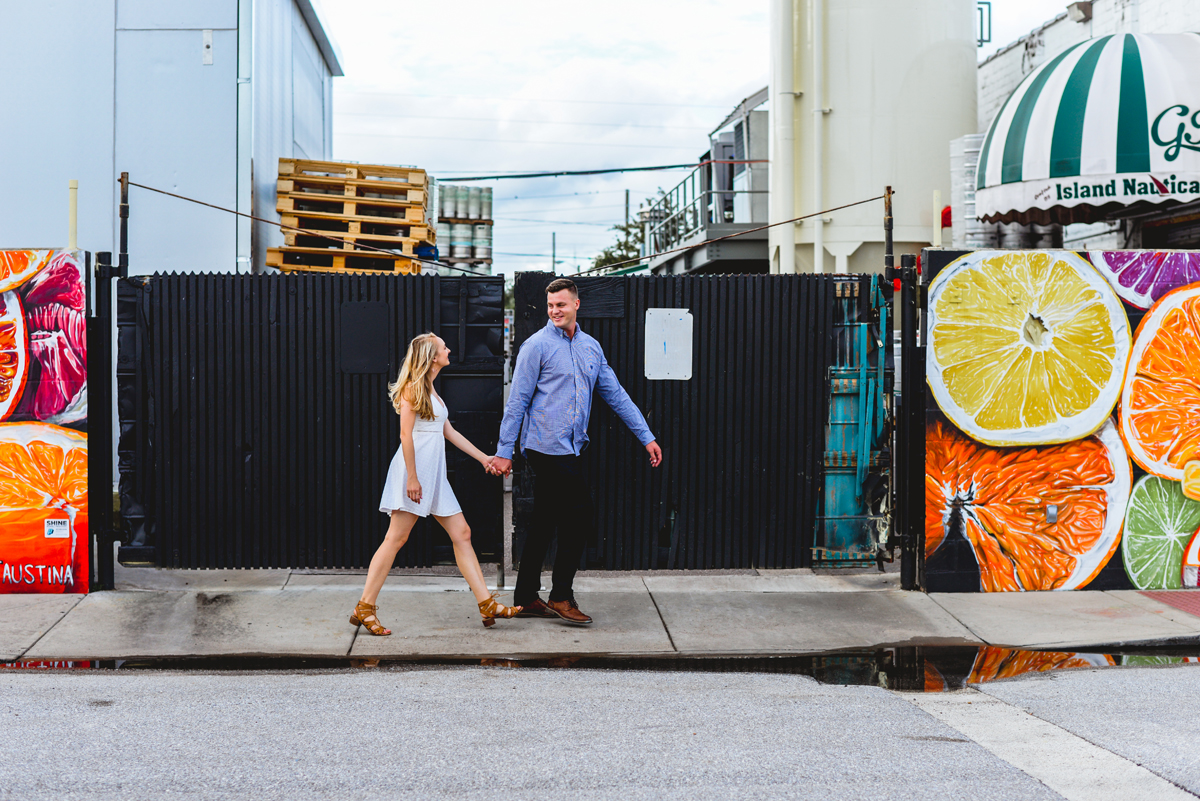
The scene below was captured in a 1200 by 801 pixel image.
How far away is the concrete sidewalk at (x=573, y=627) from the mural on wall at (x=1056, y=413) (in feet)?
1.07

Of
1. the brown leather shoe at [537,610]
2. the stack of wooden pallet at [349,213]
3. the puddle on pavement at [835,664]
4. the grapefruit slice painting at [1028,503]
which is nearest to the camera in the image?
the puddle on pavement at [835,664]

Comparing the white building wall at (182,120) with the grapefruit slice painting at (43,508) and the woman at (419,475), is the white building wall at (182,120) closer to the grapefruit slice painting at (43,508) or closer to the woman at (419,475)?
the grapefruit slice painting at (43,508)

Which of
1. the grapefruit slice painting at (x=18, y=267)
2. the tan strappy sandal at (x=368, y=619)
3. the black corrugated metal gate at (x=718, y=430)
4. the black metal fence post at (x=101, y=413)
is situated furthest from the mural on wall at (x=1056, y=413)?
the grapefruit slice painting at (x=18, y=267)

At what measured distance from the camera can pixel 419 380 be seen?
19.8ft

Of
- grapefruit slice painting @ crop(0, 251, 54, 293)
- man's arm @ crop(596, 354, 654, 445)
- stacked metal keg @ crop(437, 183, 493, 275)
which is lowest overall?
man's arm @ crop(596, 354, 654, 445)

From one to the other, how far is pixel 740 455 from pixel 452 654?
8.06ft

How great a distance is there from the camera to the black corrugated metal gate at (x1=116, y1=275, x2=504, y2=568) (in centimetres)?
689

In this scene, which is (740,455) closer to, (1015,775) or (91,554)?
(1015,775)

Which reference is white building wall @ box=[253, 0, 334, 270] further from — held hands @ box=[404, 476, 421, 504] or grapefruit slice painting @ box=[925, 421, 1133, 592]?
grapefruit slice painting @ box=[925, 421, 1133, 592]

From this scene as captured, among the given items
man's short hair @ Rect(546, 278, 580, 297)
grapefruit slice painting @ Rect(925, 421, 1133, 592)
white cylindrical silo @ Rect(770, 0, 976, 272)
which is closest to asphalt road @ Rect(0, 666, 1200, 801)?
grapefruit slice painting @ Rect(925, 421, 1133, 592)

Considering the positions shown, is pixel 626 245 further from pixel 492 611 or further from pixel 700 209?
pixel 492 611

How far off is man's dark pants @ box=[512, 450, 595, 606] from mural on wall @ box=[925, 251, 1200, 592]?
2.40 meters

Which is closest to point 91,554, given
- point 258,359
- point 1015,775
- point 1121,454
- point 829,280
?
point 258,359

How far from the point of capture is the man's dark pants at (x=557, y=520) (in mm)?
6297
